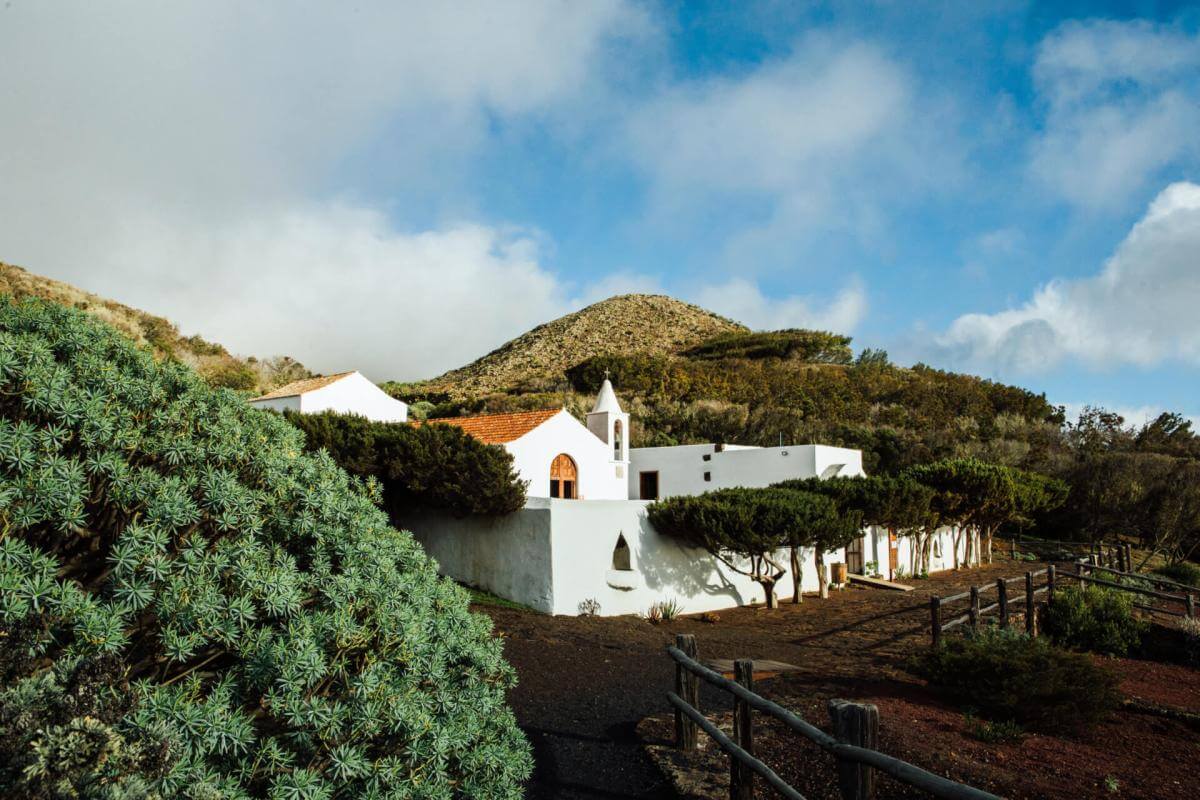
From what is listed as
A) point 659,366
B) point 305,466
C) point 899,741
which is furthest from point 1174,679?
point 659,366

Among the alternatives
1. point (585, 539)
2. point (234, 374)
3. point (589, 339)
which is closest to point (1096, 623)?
point (585, 539)

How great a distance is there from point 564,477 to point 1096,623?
1414 cm

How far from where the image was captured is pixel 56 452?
317 centimetres

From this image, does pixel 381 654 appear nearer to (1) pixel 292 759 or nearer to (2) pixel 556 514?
(1) pixel 292 759

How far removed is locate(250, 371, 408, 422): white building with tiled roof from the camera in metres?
23.8

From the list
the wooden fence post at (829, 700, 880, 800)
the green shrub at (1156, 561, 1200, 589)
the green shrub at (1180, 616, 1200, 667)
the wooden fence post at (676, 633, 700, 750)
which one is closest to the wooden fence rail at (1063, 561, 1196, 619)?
the green shrub at (1180, 616, 1200, 667)

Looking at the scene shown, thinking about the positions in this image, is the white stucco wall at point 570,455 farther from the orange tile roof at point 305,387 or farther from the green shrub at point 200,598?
the green shrub at point 200,598

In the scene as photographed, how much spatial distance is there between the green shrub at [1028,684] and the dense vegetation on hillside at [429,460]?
33.5 feet

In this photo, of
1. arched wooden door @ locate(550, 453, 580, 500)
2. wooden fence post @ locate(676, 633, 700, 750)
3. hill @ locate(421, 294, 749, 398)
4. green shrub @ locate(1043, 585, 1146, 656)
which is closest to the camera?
wooden fence post @ locate(676, 633, 700, 750)

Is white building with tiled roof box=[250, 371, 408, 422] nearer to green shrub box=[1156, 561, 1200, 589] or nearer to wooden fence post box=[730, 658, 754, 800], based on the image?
wooden fence post box=[730, 658, 754, 800]

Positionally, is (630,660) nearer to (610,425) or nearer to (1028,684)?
(1028,684)

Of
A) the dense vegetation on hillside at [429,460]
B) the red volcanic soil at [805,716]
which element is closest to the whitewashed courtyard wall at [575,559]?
the dense vegetation on hillside at [429,460]

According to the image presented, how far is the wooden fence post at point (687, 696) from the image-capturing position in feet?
23.2

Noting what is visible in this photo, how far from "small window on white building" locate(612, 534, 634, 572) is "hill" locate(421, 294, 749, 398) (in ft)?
126
